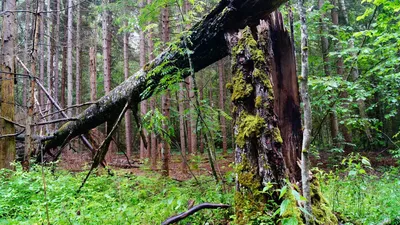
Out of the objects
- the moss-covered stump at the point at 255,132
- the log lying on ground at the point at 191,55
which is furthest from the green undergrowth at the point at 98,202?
the log lying on ground at the point at 191,55

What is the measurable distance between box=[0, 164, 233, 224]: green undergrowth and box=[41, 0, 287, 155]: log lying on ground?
1497 millimetres

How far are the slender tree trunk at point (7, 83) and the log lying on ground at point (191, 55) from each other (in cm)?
162

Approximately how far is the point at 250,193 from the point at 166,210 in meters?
1.16

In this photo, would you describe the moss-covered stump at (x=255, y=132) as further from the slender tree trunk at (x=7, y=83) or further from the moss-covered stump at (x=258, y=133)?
the slender tree trunk at (x=7, y=83)

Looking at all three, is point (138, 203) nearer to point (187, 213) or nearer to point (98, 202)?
point (98, 202)

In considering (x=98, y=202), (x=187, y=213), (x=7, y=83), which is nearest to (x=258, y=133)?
(x=187, y=213)

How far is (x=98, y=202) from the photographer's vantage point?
4289 millimetres

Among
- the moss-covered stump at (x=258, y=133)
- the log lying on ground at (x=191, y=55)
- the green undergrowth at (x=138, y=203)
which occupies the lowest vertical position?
the green undergrowth at (x=138, y=203)

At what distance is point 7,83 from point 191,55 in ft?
17.1

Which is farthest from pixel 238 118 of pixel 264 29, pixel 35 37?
pixel 35 37

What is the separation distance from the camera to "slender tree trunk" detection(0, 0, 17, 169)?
21.2 ft

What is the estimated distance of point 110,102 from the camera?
18.4ft

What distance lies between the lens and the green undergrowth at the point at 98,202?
130 inches

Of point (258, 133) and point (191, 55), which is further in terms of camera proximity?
point (191, 55)
